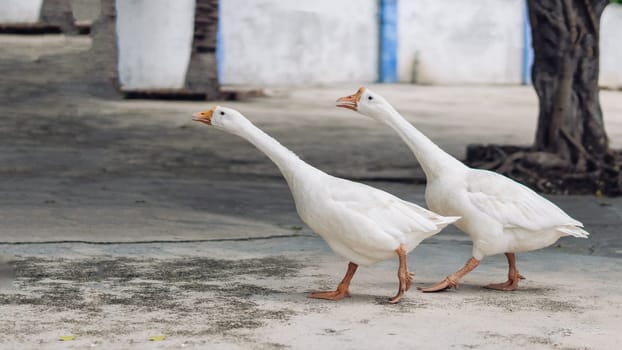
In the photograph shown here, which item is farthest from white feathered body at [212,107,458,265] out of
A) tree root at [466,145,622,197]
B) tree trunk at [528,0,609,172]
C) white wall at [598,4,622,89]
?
white wall at [598,4,622,89]

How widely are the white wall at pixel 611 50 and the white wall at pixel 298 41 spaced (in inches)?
174

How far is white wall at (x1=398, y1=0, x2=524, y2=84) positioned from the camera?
21969 mm

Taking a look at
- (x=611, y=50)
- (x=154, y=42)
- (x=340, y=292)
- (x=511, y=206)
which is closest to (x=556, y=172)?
(x=511, y=206)

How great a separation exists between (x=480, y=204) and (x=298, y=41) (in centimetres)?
1508

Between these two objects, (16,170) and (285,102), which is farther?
(285,102)

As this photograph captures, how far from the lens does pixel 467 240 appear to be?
8344 millimetres

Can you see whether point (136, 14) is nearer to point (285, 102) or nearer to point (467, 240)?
point (285, 102)

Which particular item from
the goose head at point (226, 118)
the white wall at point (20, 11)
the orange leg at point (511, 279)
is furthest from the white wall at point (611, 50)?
the goose head at point (226, 118)

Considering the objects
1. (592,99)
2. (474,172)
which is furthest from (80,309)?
(592,99)

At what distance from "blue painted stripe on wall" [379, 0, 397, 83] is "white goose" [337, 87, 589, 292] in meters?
15.5

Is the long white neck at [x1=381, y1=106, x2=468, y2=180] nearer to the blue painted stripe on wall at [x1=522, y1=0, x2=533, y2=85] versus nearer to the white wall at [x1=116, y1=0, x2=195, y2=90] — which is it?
the white wall at [x1=116, y1=0, x2=195, y2=90]

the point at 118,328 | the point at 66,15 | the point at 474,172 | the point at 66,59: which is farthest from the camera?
the point at 66,15

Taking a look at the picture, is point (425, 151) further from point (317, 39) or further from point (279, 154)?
point (317, 39)

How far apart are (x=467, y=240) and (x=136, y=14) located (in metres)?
11.5
